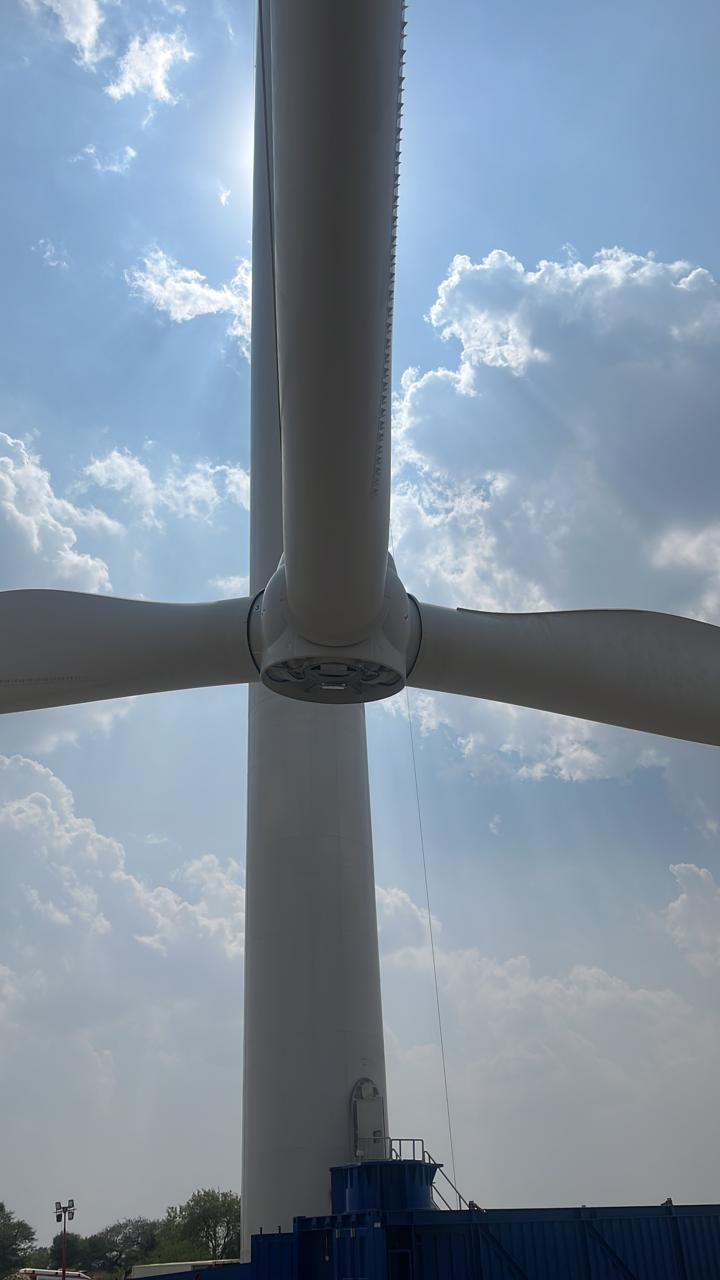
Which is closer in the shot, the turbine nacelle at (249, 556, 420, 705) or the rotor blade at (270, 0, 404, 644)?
the rotor blade at (270, 0, 404, 644)

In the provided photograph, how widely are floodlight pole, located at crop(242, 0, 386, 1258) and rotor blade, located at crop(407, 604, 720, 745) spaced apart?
715cm

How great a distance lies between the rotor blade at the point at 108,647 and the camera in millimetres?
12438

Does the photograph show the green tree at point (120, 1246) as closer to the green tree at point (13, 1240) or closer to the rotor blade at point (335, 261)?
the green tree at point (13, 1240)

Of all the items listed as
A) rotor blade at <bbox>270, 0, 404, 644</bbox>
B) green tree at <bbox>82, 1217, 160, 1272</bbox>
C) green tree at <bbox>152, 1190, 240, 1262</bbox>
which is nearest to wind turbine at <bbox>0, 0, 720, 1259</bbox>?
rotor blade at <bbox>270, 0, 404, 644</bbox>

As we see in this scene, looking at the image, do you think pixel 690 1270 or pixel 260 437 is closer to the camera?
pixel 690 1270

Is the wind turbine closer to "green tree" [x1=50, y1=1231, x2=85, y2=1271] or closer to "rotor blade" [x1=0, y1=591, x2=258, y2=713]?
"rotor blade" [x1=0, y1=591, x2=258, y2=713]

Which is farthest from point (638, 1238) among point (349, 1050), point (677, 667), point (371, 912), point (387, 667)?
point (387, 667)

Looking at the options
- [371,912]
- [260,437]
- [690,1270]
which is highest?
[260,437]

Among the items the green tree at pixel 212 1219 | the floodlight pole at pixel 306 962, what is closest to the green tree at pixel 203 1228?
the green tree at pixel 212 1219

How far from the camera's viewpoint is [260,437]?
919 inches

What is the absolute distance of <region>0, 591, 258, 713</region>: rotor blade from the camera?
40.8 feet

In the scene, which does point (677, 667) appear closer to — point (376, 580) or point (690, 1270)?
point (376, 580)

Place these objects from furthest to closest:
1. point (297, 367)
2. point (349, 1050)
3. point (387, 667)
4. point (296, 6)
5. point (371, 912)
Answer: point (371, 912)
point (349, 1050)
point (387, 667)
point (297, 367)
point (296, 6)

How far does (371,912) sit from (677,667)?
9.07 metres
